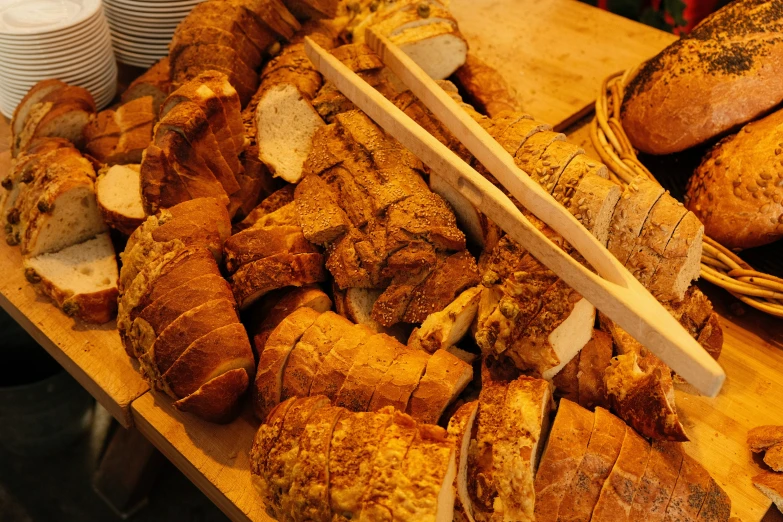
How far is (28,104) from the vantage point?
3.28m

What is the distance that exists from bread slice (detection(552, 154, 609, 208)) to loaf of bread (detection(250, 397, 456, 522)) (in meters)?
0.96

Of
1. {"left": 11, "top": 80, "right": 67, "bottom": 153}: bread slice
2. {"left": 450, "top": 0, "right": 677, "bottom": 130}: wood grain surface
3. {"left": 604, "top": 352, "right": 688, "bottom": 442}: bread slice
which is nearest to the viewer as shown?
{"left": 604, "top": 352, "right": 688, "bottom": 442}: bread slice

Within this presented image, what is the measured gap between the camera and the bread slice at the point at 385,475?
167cm

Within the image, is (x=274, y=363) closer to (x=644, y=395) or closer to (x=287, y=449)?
(x=287, y=449)

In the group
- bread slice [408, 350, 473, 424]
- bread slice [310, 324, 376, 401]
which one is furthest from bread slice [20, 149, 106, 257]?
bread slice [408, 350, 473, 424]

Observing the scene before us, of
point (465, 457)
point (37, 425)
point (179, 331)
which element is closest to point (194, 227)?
point (179, 331)

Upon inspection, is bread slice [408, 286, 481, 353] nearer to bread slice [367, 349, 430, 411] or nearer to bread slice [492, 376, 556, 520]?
bread slice [367, 349, 430, 411]

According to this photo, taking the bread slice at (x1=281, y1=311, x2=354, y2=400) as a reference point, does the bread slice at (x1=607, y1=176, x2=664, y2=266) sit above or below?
above

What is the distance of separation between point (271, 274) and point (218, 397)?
494mm

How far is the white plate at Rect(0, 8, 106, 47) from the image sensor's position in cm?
337

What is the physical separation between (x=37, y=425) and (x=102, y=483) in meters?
0.61

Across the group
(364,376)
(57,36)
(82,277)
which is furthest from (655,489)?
(57,36)

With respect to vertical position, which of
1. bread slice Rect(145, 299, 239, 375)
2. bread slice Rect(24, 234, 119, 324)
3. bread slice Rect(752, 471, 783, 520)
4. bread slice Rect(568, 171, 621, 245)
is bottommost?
bread slice Rect(752, 471, 783, 520)

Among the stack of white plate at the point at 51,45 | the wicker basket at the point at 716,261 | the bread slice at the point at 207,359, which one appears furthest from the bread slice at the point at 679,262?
the stack of white plate at the point at 51,45
